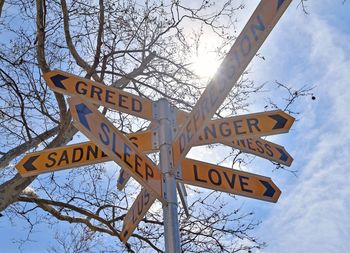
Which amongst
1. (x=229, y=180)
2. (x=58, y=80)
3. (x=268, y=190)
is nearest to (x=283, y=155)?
(x=268, y=190)

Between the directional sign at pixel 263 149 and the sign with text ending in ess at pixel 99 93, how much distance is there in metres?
0.61

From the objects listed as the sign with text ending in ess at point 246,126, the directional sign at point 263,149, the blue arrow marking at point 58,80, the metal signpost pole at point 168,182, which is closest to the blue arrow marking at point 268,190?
the directional sign at point 263,149

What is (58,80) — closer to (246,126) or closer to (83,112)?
(83,112)

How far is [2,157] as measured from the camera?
5.61 m

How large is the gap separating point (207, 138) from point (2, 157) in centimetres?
391

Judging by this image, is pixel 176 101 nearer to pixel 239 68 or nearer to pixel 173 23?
pixel 173 23

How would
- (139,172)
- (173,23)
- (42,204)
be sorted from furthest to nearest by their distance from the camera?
(173,23) < (42,204) < (139,172)

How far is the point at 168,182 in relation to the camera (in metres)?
2.42

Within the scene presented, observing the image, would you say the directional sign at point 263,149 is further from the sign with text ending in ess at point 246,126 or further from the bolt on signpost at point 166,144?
the sign with text ending in ess at point 246,126

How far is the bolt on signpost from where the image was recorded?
2199mm

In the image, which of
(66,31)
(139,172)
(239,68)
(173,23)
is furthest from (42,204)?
(239,68)

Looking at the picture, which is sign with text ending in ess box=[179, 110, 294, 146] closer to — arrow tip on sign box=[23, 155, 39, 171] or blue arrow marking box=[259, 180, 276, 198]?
blue arrow marking box=[259, 180, 276, 198]

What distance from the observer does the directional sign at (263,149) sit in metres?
2.82

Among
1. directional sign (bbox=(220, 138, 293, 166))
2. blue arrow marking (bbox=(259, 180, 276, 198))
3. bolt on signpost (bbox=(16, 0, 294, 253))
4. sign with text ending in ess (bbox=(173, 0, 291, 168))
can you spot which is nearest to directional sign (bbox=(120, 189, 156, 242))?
bolt on signpost (bbox=(16, 0, 294, 253))
